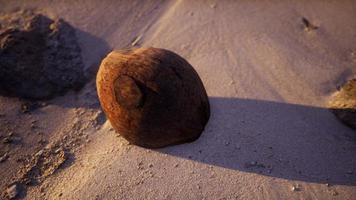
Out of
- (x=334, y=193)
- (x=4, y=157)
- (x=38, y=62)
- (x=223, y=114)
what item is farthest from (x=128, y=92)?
(x=334, y=193)

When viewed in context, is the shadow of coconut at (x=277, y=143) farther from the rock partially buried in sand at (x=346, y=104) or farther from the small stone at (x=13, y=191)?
the small stone at (x=13, y=191)

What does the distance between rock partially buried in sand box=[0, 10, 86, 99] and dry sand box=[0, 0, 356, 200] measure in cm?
15

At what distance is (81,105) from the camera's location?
3283 millimetres

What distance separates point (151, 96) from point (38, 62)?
5.84 feet

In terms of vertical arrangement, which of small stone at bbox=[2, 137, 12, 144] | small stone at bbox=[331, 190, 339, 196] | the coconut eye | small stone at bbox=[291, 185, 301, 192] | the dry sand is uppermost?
the coconut eye

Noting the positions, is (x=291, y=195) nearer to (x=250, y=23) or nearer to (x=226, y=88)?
(x=226, y=88)

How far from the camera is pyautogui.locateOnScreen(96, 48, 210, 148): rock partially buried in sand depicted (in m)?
2.38

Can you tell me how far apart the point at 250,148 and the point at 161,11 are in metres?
2.37

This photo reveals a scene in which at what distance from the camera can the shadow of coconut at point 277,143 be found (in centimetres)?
253

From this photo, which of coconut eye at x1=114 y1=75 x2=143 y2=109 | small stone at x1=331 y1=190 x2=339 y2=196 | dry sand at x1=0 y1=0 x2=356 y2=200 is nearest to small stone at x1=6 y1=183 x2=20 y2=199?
dry sand at x1=0 y1=0 x2=356 y2=200

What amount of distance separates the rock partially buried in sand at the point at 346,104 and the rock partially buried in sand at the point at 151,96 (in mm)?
1331

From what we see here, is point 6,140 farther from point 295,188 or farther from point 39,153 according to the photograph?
point 295,188

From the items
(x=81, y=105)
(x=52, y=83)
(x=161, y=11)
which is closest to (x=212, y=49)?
(x=161, y=11)

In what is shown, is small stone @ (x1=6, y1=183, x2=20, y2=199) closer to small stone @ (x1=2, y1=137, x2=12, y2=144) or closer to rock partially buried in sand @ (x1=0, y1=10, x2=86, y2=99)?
small stone @ (x1=2, y1=137, x2=12, y2=144)
